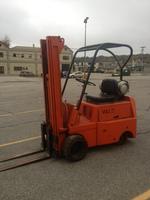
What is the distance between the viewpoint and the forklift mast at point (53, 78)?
16.2 ft

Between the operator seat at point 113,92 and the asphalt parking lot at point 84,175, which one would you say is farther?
the operator seat at point 113,92

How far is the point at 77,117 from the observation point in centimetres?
532

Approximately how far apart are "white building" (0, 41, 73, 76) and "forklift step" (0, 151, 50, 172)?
72905 mm

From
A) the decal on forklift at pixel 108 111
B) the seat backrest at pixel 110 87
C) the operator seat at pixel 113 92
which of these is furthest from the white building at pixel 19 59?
the decal on forklift at pixel 108 111

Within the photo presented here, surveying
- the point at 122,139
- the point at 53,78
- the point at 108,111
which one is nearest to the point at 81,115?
the point at 108,111

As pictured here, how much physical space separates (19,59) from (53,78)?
79.7 m

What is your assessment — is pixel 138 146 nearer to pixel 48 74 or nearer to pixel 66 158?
pixel 66 158

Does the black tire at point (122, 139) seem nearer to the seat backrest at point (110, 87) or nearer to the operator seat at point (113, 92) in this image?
the operator seat at point (113, 92)

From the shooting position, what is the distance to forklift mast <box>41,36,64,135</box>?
4941 mm

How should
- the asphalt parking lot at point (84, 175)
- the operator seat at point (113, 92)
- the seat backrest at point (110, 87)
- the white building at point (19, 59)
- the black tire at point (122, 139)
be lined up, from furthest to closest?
the white building at point (19, 59), the black tire at point (122, 139), the seat backrest at point (110, 87), the operator seat at point (113, 92), the asphalt parking lot at point (84, 175)

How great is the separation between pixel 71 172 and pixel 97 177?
18.1 inches

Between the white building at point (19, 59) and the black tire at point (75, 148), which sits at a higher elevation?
the white building at point (19, 59)

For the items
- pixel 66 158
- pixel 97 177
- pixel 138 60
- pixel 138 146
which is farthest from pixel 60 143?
pixel 138 60

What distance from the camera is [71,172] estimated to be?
15.5 ft
